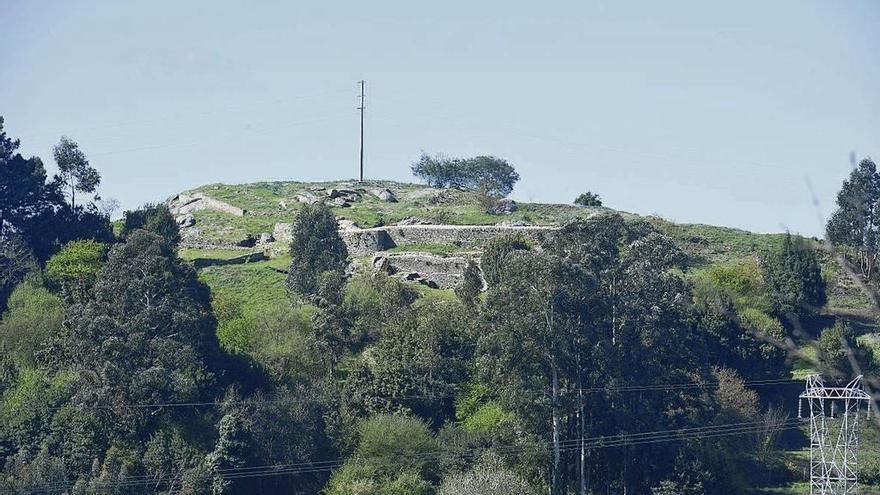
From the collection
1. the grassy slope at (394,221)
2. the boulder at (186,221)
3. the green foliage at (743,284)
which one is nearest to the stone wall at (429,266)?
the grassy slope at (394,221)

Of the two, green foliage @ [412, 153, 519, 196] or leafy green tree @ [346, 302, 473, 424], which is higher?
green foliage @ [412, 153, 519, 196]

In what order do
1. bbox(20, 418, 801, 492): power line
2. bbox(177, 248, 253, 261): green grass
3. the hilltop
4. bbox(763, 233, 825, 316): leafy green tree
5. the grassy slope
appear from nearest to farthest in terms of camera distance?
1. bbox(20, 418, 801, 492): power line
2. bbox(763, 233, 825, 316): leafy green tree
3. the grassy slope
4. the hilltop
5. bbox(177, 248, 253, 261): green grass

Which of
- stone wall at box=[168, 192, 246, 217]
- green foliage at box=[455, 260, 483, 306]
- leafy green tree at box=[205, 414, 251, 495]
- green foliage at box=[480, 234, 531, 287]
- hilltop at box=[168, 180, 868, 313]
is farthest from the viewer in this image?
stone wall at box=[168, 192, 246, 217]

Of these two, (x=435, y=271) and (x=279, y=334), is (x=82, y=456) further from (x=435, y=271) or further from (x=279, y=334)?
(x=435, y=271)

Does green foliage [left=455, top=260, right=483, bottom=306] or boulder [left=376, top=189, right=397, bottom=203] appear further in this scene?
boulder [left=376, top=189, right=397, bottom=203]

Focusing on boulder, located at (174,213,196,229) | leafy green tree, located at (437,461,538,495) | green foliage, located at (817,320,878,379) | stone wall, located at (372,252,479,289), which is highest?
boulder, located at (174,213,196,229)

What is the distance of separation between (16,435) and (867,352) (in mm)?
39597

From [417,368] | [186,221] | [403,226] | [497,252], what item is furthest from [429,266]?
[186,221]

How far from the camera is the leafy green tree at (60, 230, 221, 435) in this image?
2068 inches

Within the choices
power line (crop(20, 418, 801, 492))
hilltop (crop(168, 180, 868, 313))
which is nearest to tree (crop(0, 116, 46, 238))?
hilltop (crop(168, 180, 868, 313))

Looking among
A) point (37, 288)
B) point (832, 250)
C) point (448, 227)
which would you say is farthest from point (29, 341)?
point (832, 250)

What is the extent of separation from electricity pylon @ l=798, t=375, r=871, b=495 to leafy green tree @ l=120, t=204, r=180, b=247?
35.5m

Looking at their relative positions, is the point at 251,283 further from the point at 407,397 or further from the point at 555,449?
the point at 555,449

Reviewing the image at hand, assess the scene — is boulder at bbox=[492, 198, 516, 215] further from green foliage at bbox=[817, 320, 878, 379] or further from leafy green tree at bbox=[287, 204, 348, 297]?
green foliage at bbox=[817, 320, 878, 379]
